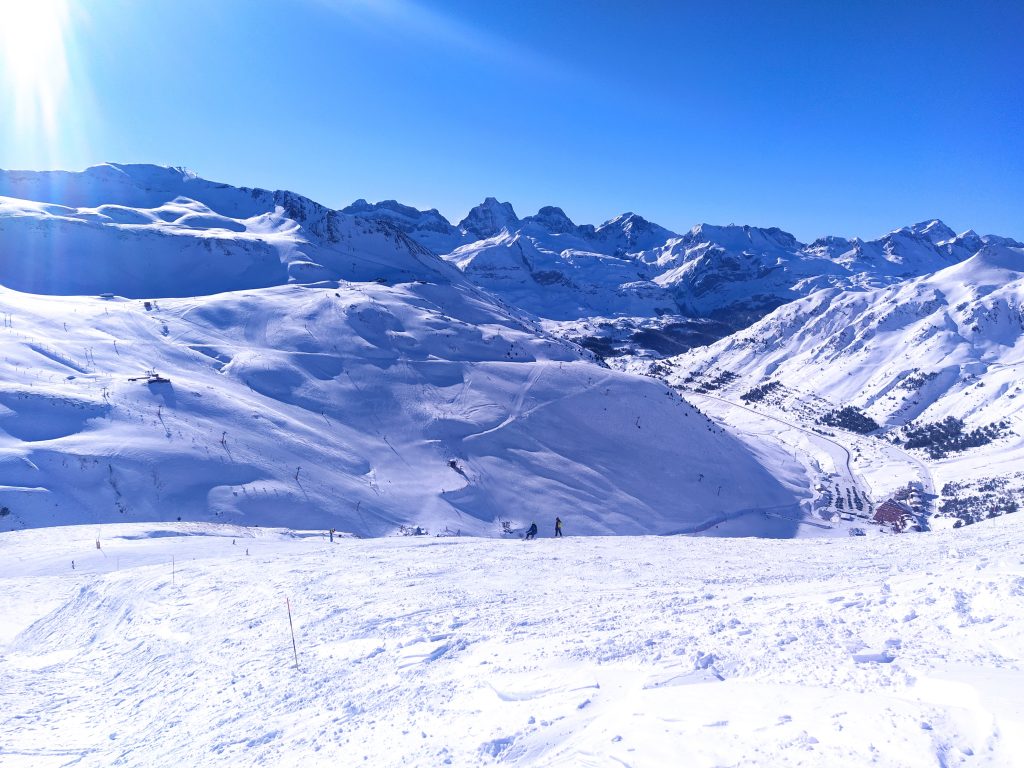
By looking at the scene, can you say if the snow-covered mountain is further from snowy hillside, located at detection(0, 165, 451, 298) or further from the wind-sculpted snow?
snowy hillside, located at detection(0, 165, 451, 298)

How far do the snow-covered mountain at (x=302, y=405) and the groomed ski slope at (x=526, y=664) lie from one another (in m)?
22.5

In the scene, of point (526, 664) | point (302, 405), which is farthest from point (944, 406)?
point (526, 664)

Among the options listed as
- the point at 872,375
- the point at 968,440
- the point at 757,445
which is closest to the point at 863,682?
the point at 757,445

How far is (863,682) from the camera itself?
7.97 m

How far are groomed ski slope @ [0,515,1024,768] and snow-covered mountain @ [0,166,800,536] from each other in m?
22.5

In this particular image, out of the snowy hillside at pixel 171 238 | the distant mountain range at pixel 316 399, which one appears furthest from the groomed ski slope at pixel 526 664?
the snowy hillside at pixel 171 238

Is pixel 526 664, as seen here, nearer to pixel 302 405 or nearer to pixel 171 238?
pixel 302 405

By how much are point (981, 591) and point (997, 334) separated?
23804 centimetres

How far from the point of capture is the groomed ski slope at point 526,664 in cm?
695

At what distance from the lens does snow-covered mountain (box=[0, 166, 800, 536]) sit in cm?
3884

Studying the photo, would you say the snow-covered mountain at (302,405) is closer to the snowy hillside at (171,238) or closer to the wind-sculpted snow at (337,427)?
the wind-sculpted snow at (337,427)

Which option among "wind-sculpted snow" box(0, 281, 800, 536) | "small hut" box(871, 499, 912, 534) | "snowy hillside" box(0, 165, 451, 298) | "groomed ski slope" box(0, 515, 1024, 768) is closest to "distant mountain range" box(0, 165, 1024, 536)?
"wind-sculpted snow" box(0, 281, 800, 536)

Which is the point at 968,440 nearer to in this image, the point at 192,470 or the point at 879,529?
the point at 879,529

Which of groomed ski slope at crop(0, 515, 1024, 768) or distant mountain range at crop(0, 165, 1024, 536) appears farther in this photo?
distant mountain range at crop(0, 165, 1024, 536)
